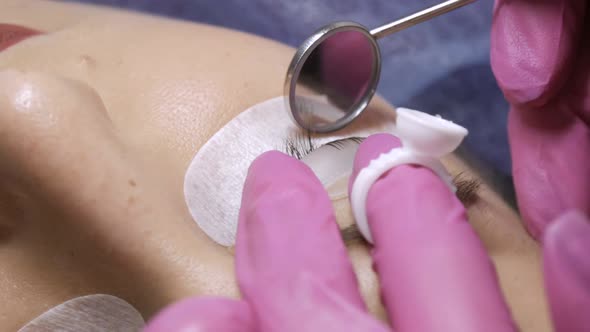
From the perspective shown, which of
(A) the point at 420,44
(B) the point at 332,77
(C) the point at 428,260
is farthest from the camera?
(A) the point at 420,44

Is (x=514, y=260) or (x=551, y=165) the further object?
(x=551, y=165)

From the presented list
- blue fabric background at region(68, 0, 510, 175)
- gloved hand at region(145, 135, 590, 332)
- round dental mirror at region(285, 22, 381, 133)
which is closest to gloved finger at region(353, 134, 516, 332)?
gloved hand at region(145, 135, 590, 332)

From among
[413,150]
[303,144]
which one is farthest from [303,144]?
[413,150]

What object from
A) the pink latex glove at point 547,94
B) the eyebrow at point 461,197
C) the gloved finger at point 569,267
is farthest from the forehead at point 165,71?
the gloved finger at point 569,267

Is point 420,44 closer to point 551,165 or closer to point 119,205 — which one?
point 551,165

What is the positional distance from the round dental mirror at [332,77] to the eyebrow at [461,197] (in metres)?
0.20

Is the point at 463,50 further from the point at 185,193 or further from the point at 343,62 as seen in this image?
the point at 185,193

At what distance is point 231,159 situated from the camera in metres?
0.85

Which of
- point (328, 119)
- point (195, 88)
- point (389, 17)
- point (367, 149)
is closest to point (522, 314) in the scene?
point (367, 149)

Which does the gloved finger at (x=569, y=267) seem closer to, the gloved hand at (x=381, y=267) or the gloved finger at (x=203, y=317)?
the gloved hand at (x=381, y=267)

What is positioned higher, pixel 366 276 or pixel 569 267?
pixel 569 267

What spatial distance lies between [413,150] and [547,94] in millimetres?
279

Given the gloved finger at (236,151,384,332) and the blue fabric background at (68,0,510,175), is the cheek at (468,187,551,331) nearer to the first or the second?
the gloved finger at (236,151,384,332)

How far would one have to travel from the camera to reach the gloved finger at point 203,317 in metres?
0.57
